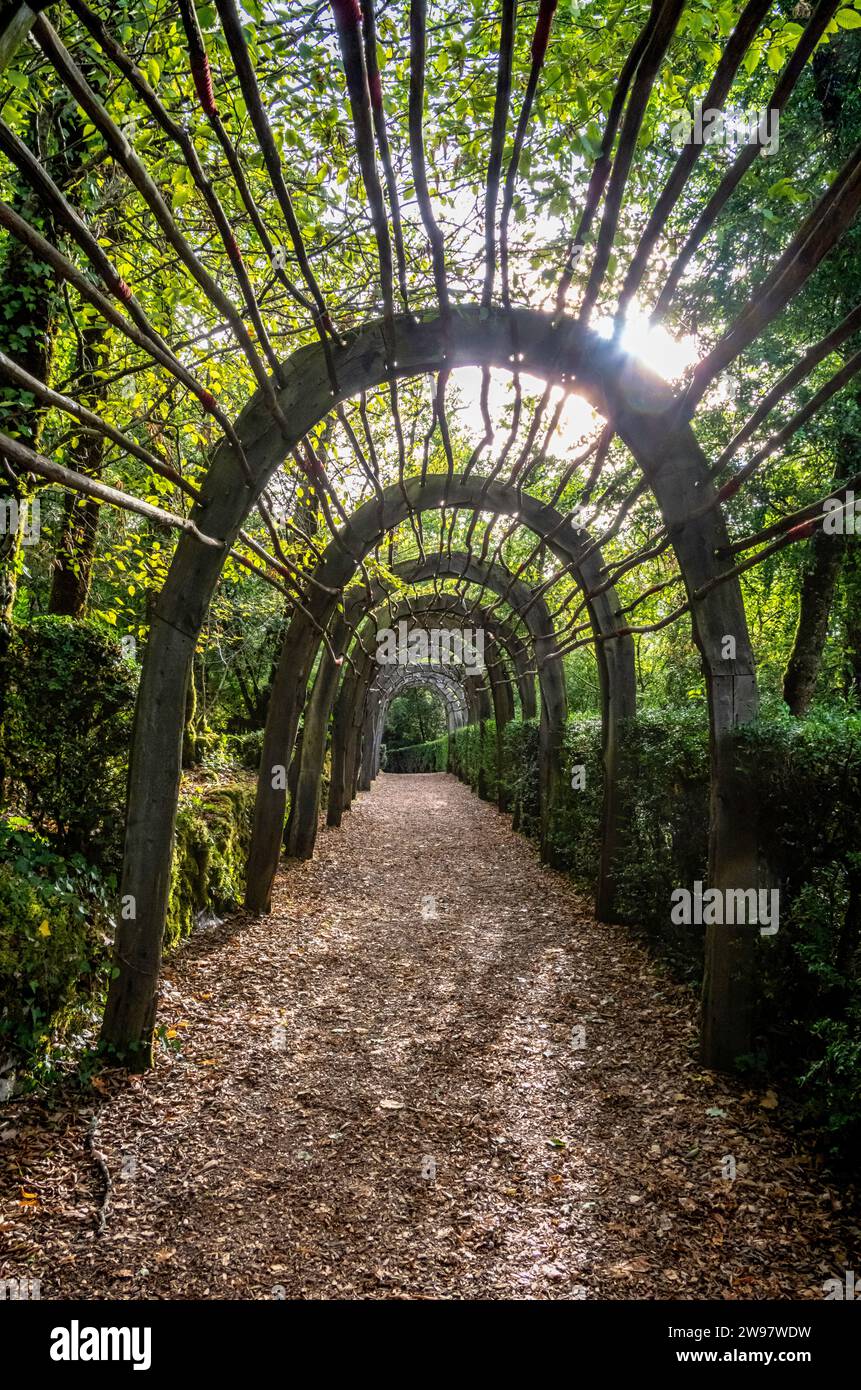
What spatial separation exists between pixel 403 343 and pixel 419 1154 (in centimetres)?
453

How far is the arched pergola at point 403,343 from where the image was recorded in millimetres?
1949

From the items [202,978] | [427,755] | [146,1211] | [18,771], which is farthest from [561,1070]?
[427,755]

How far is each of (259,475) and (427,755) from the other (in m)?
40.8

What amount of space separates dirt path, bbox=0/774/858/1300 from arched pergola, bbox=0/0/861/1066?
64cm

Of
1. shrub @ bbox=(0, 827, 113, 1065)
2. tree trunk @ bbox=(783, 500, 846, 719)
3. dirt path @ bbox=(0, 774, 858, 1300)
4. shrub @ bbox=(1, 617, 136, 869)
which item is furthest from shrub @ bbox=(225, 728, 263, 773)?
tree trunk @ bbox=(783, 500, 846, 719)

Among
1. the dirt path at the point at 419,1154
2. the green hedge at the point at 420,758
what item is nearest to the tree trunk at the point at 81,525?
the dirt path at the point at 419,1154

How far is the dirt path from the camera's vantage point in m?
2.73

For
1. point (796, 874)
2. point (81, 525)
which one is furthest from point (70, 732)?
point (796, 874)

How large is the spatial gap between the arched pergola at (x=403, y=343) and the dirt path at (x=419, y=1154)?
2.11 feet

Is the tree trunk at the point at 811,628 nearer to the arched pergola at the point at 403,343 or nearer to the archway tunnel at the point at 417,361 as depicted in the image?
the archway tunnel at the point at 417,361

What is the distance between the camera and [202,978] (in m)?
5.58

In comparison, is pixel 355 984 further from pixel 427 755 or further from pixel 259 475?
pixel 427 755

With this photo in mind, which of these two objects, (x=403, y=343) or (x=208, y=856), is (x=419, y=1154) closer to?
→ (x=208, y=856)

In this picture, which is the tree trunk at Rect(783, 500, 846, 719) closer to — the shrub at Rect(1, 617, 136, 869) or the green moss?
the green moss
